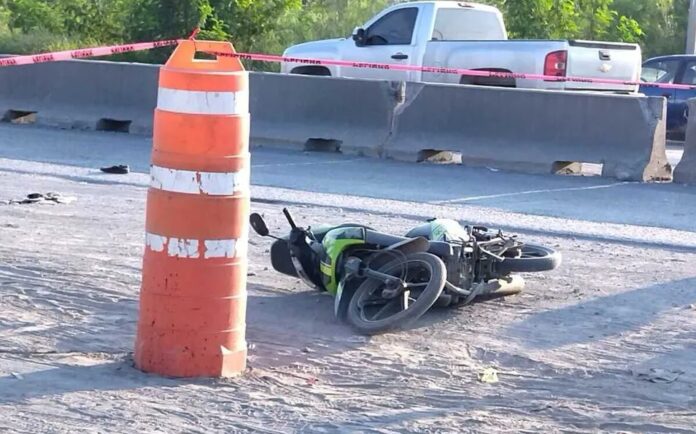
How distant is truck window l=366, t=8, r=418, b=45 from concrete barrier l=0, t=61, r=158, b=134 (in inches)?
166

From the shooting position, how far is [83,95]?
17.5m

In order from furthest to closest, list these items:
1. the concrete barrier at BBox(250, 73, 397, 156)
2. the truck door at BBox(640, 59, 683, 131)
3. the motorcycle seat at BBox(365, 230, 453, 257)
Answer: the truck door at BBox(640, 59, 683, 131) < the concrete barrier at BBox(250, 73, 397, 156) < the motorcycle seat at BBox(365, 230, 453, 257)

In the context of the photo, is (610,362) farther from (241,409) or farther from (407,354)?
(241,409)

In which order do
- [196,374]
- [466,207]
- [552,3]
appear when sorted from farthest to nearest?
[552,3] → [466,207] → [196,374]

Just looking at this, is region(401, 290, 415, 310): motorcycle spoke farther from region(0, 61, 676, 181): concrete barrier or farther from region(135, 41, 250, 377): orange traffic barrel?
region(0, 61, 676, 181): concrete barrier

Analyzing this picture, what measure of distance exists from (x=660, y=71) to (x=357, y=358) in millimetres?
19689

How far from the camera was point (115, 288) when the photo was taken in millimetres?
7215

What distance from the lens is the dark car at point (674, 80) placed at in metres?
22.6

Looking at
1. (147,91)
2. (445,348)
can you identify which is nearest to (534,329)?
(445,348)

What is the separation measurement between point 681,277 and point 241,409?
3.83 metres

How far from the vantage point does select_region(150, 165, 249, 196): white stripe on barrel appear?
5445 mm

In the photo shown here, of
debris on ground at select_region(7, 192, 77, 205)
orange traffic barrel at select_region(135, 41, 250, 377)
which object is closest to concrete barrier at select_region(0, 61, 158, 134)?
debris on ground at select_region(7, 192, 77, 205)

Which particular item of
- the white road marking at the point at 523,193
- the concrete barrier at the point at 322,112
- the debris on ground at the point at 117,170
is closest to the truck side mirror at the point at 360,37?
the concrete barrier at the point at 322,112

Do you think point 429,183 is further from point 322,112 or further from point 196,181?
point 196,181
